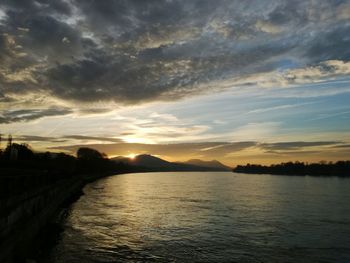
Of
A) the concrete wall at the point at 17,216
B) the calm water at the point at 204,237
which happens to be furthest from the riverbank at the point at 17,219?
the calm water at the point at 204,237

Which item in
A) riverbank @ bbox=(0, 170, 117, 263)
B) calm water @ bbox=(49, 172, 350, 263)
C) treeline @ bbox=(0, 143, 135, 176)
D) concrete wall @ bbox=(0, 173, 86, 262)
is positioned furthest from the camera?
treeline @ bbox=(0, 143, 135, 176)

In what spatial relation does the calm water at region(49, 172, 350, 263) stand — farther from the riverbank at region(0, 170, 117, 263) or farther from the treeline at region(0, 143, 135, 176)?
the treeline at region(0, 143, 135, 176)

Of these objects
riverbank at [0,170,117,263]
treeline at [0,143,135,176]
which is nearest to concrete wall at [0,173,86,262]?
riverbank at [0,170,117,263]

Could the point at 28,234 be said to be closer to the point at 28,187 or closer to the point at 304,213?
the point at 28,187

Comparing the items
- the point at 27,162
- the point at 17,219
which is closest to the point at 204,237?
the point at 17,219

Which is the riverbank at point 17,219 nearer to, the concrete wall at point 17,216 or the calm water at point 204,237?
the concrete wall at point 17,216

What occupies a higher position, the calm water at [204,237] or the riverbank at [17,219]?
the riverbank at [17,219]

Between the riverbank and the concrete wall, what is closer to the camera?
the riverbank

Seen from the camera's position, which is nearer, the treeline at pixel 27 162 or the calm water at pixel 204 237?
the calm water at pixel 204 237

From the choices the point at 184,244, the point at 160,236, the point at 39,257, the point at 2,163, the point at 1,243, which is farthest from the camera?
the point at 2,163

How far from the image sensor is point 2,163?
82.0 metres

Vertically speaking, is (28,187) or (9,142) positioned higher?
(9,142)

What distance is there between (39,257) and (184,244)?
32.1 ft

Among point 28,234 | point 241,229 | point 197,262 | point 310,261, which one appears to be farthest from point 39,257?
point 241,229
